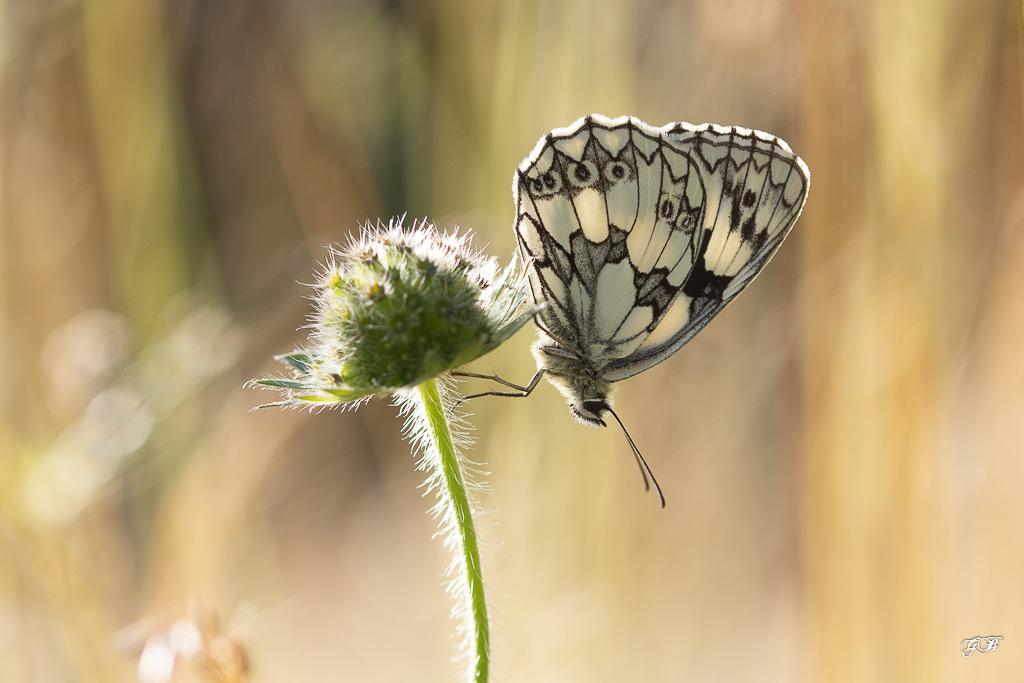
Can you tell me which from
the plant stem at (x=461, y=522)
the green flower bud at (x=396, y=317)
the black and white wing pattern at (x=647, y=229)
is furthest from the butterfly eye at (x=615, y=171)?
the plant stem at (x=461, y=522)

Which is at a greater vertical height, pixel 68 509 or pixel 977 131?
pixel 977 131

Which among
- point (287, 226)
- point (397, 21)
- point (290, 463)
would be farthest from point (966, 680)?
point (287, 226)

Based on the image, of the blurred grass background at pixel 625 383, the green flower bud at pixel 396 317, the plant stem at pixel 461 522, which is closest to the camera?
the plant stem at pixel 461 522

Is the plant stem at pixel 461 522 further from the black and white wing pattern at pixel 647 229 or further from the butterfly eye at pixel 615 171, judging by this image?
the butterfly eye at pixel 615 171

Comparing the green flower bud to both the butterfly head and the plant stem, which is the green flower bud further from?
the butterfly head

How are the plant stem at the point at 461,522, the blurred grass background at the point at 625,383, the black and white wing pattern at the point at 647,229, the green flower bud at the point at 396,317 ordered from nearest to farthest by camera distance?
the plant stem at the point at 461,522 < the green flower bud at the point at 396,317 < the black and white wing pattern at the point at 647,229 < the blurred grass background at the point at 625,383

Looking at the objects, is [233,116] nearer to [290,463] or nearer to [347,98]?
[347,98]
